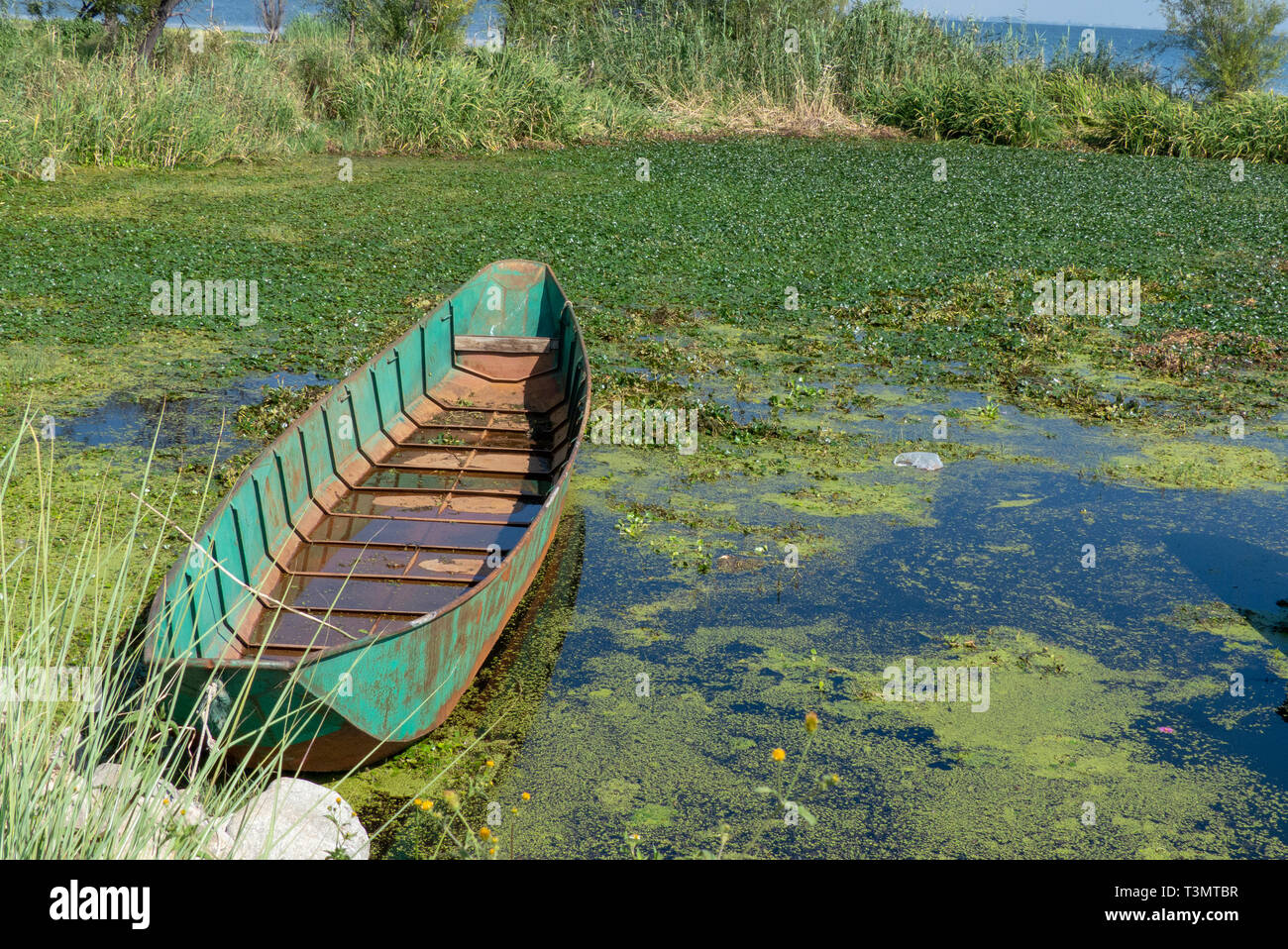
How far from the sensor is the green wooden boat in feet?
12.7

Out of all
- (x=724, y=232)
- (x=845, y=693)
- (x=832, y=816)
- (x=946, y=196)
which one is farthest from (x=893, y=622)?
(x=946, y=196)

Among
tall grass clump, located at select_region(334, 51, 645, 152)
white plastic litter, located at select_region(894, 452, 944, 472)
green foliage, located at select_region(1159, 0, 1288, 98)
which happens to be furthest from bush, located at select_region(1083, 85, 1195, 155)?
white plastic litter, located at select_region(894, 452, 944, 472)

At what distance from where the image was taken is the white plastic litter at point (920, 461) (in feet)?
25.3

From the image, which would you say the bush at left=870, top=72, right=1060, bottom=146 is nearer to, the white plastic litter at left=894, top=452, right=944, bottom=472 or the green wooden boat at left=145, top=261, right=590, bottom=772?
the green wooden boat at left=145, top=261, right=590, bottom=772

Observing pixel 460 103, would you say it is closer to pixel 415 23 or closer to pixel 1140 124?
pixel 415 23

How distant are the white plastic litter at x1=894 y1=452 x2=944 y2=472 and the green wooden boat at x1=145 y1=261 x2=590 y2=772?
227cm

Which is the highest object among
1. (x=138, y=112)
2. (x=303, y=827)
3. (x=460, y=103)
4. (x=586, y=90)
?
(x=586, y=90)

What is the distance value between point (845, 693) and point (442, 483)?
2842 mm

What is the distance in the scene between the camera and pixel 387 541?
602 centimetres

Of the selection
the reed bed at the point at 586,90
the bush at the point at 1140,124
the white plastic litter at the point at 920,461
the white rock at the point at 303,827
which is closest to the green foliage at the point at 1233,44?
the reed bed at the point at 586,90

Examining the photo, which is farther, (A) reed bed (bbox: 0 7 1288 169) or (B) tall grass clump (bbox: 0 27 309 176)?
(A) reed bed (bbox: 0 7 1288 169)

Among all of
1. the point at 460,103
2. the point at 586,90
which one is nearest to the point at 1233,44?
the point at 586,90

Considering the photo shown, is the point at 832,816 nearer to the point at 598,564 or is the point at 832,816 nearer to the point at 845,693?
the point at 845,693

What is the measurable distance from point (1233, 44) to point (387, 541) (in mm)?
26708
